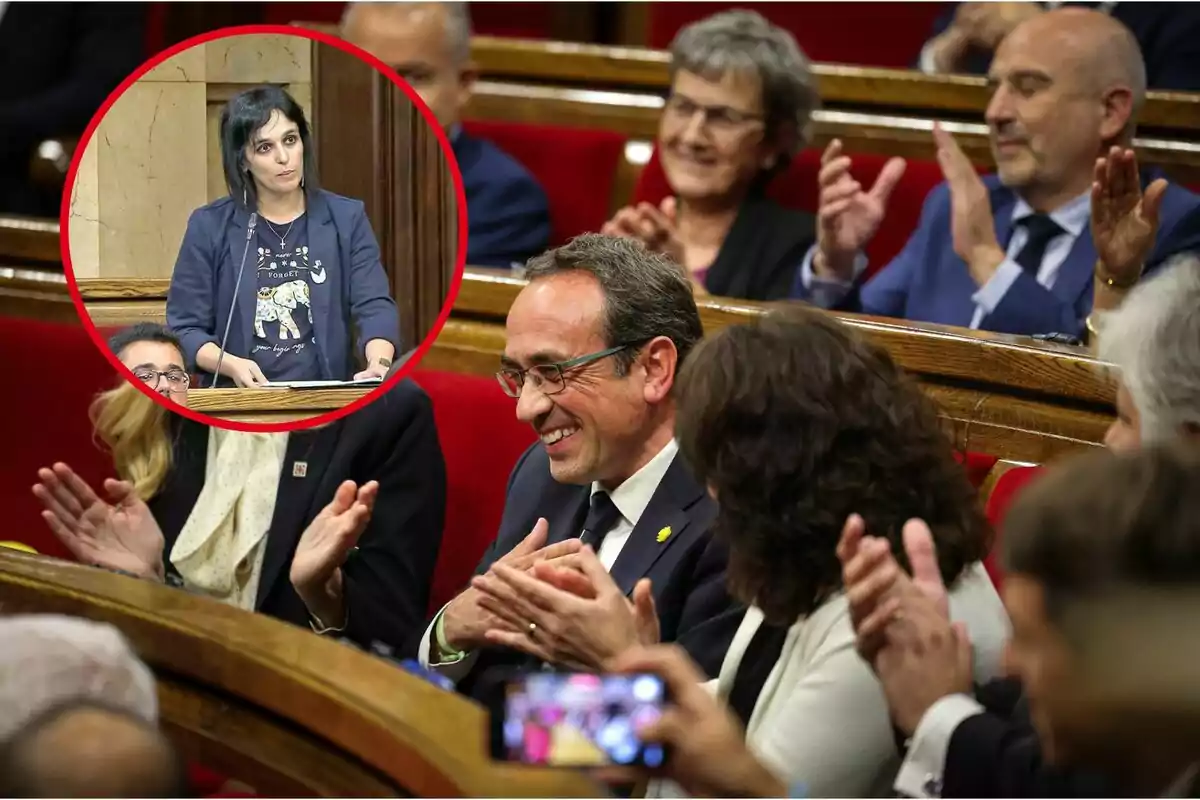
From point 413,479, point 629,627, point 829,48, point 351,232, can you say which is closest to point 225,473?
point 413,479

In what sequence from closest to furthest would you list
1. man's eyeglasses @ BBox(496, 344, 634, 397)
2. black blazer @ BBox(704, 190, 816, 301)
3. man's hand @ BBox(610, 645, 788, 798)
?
man's hand @ BBox(610, 645, 788, 798), man's eyeglasses @ BBox(496, 344, 634, 397), black blazer @ BBox(704, 190, 816, 301)

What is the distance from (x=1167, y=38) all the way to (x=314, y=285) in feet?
Answer: 5.06

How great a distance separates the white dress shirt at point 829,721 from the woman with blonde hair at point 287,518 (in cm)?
58

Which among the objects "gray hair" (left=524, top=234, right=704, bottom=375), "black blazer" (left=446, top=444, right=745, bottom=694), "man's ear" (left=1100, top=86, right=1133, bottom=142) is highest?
"man's ear" (left=1100, top=86, right=1133, bottom=142)

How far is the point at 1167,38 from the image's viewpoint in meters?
2.43

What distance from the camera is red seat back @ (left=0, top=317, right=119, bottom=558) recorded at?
2.05 m

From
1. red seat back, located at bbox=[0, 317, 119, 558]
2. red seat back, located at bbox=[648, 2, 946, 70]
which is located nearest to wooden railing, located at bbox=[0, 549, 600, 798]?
red seat back, located at bbox=[0, 317, 119, 558]

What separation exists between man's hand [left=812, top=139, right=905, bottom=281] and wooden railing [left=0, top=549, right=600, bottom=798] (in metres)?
1.08

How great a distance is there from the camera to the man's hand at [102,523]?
1691 mm

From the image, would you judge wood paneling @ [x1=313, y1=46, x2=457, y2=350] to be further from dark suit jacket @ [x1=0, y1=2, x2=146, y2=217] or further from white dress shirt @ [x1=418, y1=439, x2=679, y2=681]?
dark suit jacket @ [x1=0, y1=2, x2=146, y2=217]

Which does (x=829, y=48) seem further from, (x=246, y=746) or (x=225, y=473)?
(x=246, y=746)

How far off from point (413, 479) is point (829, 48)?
1715mm

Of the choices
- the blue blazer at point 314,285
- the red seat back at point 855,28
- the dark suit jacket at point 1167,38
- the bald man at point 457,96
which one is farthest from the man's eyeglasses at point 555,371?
the red seat back at point 855,28

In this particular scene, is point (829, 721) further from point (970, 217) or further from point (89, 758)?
point (970, 217)
